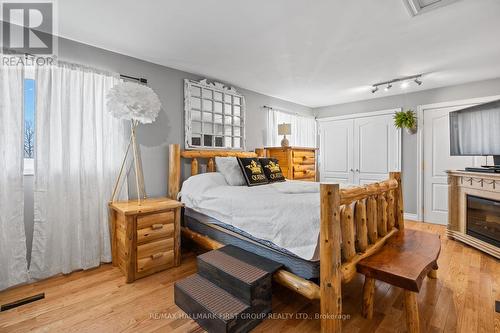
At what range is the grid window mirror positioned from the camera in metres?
3.19

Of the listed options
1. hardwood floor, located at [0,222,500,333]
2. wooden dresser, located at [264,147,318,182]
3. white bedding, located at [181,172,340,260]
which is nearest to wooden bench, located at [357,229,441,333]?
hardwood floor, located at [0,222,500,333]

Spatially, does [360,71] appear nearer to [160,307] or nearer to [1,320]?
[160,307]

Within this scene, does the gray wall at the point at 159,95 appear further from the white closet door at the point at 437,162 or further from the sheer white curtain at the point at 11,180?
the white closet door at the point at 437,162

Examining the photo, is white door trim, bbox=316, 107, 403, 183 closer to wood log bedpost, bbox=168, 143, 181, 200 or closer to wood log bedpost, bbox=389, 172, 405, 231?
wood log bedpost, bbox=389, 172, 405, 231

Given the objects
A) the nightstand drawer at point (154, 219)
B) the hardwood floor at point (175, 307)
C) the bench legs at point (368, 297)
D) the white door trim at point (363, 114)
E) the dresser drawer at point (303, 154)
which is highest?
the white door trim at point (363, 114)

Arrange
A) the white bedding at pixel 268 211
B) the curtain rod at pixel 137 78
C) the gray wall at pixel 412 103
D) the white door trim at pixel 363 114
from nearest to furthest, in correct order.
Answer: the white bedding at pixel 268 211, the curtain rod at pixel 137 78, the gray wall at pixel 412 103, the white door trim at pixel 363 114

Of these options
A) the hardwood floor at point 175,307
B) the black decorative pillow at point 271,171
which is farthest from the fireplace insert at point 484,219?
the black decorative pillow at point 271,171

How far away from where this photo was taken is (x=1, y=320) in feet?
5.47

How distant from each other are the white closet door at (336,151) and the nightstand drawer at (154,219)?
3769 mm

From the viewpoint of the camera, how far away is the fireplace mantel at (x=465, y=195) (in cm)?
270

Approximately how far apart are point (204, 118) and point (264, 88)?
1.27 m

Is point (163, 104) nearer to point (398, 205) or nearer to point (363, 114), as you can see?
point (398, 205)

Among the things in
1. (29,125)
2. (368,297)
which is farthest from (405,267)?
(29,125)

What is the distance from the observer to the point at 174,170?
2924mm
